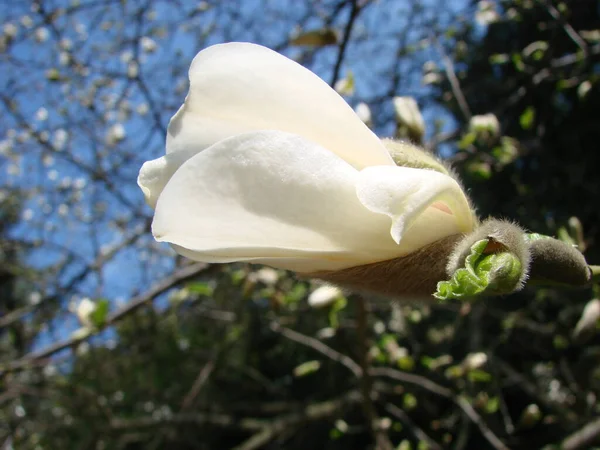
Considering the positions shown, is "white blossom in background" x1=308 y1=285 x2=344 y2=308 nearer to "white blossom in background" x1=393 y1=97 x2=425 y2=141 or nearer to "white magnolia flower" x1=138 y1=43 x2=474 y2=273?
"white blossom in background" x1=393 y1=97 x2=425 y2=141

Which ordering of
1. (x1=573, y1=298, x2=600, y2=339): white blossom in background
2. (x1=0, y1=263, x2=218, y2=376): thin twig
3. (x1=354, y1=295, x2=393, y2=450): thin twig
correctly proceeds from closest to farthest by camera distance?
(x1=573, y1=298, x2=600, y2=339): white blossom in background < (x1=354, y1=295, x2=393, y2=450): thin twig < (x1=0, y1=263, x2=218, y2=376): thin twig

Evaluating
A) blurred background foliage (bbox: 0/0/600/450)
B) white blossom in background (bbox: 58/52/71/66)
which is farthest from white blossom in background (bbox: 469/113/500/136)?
white blossom in background (bbox: 58/52/71/66)

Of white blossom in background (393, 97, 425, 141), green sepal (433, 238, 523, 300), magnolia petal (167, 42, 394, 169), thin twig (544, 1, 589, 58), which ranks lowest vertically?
thin twig (544, 1, 589, 58)

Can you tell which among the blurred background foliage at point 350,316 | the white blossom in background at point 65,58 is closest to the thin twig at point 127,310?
the blurred background foliage at point 350,316

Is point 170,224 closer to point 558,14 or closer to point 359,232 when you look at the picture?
point 359,232

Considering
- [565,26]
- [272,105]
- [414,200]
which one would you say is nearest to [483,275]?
[414,200]

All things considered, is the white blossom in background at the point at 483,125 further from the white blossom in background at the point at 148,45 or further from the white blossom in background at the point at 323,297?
the white blossom in background at the point at 148,45

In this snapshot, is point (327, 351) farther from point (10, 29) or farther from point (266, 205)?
point (10, 29)
